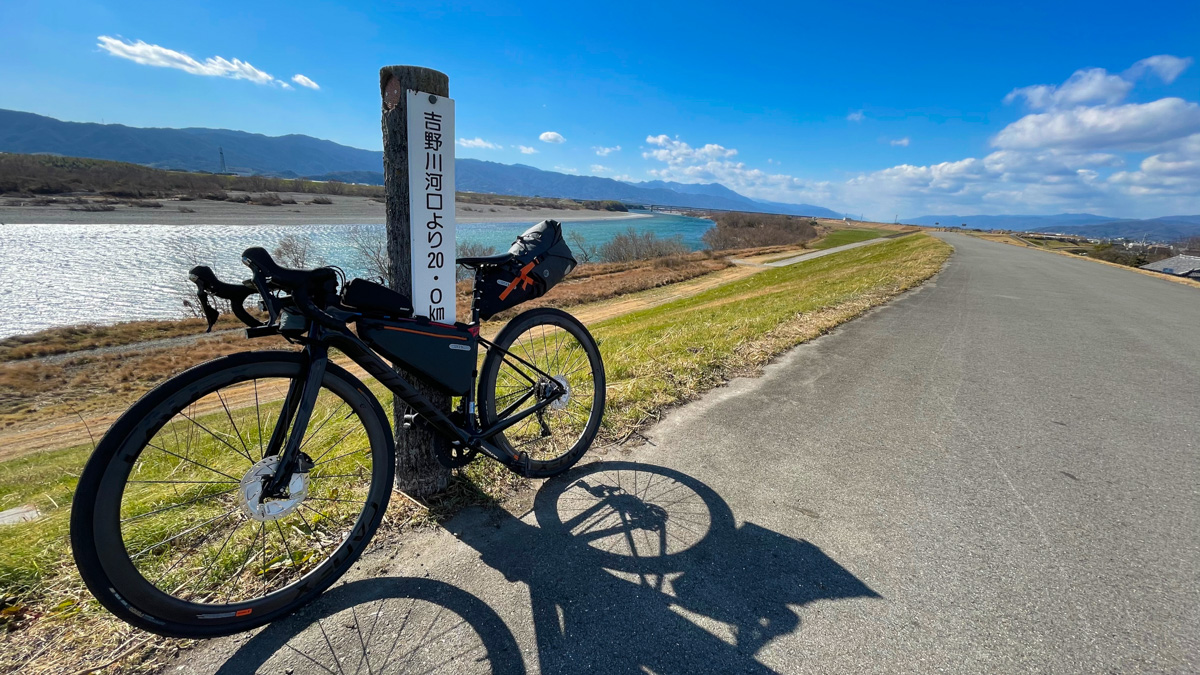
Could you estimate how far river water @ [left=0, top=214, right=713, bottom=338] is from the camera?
30.6 meters

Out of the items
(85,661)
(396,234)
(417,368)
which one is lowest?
(85,661)

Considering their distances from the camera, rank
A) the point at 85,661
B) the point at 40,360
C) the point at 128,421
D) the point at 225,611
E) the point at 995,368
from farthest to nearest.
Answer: the point at 40,360 → the point at 995,368 → the point at 225,611 → the point at 85,661 → the point at 128,421

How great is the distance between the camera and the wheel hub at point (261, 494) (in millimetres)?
1794

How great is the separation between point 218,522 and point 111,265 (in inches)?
2075

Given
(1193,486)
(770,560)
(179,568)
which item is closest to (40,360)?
(179,568)

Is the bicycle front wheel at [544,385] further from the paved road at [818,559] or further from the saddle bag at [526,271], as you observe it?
the paved road at [818,559]

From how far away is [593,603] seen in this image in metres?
1.98

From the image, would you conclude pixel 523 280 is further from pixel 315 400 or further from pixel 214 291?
pixel 214 291

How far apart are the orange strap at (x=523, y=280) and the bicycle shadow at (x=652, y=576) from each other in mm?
Answer: 1149

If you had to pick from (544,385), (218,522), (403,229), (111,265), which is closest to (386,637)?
(218,522)

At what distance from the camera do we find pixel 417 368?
2309mm

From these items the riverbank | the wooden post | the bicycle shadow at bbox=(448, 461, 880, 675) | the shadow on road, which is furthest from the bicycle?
the riverbank

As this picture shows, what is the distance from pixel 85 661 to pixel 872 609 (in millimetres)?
2785

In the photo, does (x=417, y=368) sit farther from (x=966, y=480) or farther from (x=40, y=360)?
(x=40, y=360)
